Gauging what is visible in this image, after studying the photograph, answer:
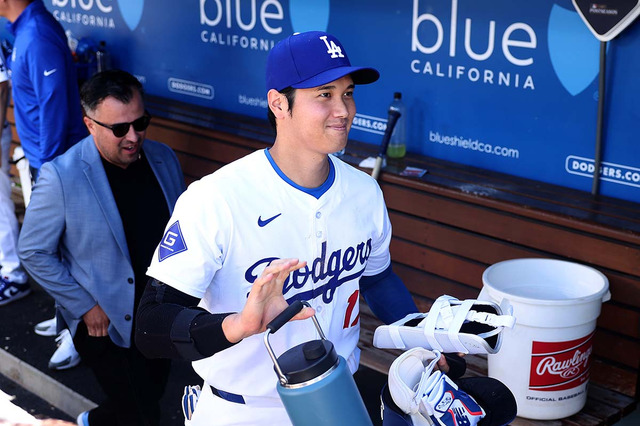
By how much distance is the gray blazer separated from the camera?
373 cm

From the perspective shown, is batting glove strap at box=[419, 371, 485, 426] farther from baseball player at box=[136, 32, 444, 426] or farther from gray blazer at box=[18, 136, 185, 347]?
gray blazer at box=[18, 136, 185, 347]

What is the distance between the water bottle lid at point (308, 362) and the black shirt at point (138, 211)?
2124 millimetres

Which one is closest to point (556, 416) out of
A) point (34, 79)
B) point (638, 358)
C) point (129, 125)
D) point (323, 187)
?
point (638, 358)

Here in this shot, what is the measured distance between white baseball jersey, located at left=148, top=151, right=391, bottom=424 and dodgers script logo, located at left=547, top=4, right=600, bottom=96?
1723 mm

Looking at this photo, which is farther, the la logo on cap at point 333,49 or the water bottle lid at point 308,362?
the la logo on cap at point 333,49

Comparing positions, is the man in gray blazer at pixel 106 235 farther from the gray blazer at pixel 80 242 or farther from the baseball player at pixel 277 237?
the baseball player at pixel 277 237

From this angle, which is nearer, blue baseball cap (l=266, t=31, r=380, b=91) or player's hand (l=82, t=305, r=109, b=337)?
blue baseball cap (l=266, t=31, r=380, b=91)

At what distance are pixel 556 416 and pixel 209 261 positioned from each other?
6.55ft

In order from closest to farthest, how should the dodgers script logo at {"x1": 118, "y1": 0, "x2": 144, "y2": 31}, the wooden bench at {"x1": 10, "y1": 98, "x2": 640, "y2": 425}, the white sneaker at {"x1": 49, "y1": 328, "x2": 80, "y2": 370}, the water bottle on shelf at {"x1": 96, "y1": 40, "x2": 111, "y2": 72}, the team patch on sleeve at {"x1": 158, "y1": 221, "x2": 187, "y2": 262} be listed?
the team patch on sleeve at {"x1": 158, "y1": 221, "x2": 187, "y2": 262}
the wooden bench at {"x1": 10, "y1": 98, "x2": 640, "y2": 425}
the white sneaker at {"x1": 49, "y1": 328, "x2": 80, "y2": 370}
the dodgers script logo at {"x1": 118, "y1": 0, "x2": 144, "y2": 31}
the water bottle on shelf at {"x1": 96, "y1": 40, "x2": 111, "y2": 72}

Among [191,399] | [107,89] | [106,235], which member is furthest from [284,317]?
[107,89]

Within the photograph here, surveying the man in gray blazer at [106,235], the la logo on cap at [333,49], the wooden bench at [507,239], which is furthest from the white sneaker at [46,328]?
the la logo on cap at [333,49]

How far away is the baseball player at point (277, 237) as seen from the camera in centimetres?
244

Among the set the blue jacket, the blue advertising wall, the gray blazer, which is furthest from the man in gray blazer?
the blue advertising wall

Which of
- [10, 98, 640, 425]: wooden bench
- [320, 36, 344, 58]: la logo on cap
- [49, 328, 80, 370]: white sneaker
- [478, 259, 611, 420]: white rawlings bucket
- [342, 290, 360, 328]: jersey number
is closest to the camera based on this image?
[320, 36, 344, 58]: la logo on cap
